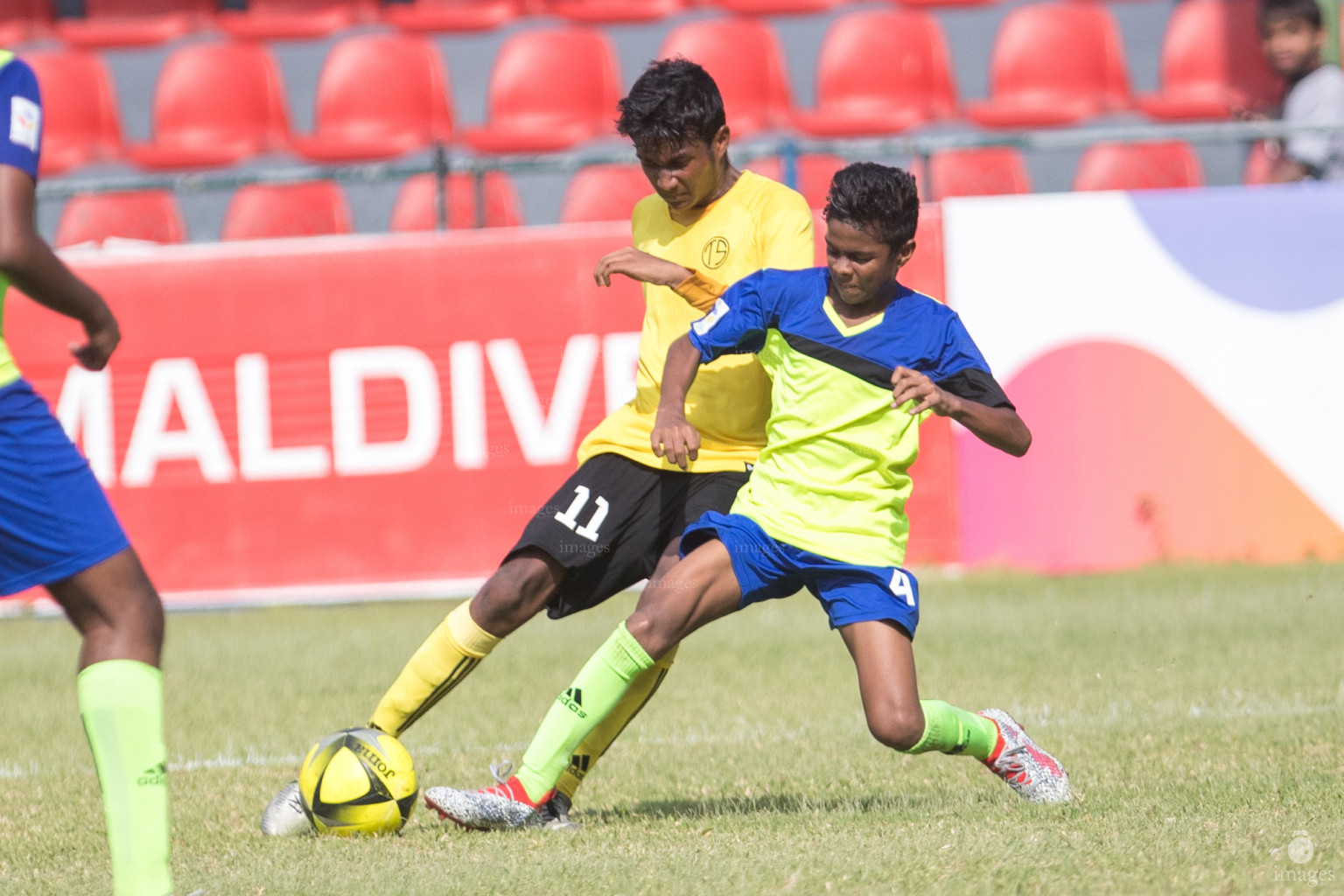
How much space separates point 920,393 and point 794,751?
1.96 m

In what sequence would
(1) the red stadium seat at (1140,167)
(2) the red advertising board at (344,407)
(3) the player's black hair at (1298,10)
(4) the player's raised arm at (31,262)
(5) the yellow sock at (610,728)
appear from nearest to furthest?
(4) the player's raised arm at (31,262) < (5) the yellow sock at (610,728) < (2) the red advertising board at (344,407) < (3) the player's black hair at (1298,10) < (1) the red stadium seat at (1140,167)

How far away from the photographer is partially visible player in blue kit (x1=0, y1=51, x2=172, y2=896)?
3.10m

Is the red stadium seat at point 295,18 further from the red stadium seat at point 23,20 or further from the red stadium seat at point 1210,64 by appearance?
the red stadium seat at point 1210,64

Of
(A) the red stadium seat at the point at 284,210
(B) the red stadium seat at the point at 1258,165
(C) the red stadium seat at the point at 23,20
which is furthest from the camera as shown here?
(C) the red stadium seat at the point at 23,20

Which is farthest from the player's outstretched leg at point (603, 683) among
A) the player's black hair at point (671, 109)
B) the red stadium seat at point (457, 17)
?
the red stadium seat at point (457, 17)

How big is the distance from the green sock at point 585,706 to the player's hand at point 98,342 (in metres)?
1.60

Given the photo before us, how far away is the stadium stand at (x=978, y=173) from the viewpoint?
11125 millimetres

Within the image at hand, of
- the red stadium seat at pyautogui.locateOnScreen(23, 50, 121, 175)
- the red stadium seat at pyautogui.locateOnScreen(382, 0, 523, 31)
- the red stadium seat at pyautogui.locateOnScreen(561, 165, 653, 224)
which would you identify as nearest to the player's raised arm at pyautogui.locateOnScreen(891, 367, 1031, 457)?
the red stadium seat at pyautogui.locateOnScreen(561, 165, 653, 224)

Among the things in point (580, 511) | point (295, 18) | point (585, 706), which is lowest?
point (585, 706)

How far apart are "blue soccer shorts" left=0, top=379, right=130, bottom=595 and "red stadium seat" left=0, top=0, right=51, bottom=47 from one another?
1232 centimetres

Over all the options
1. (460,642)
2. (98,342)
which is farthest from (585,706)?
(98,342)

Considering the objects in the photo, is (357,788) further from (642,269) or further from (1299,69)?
(1299,69)

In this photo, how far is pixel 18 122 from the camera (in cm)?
310

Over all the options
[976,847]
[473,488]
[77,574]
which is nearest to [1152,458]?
[473,488]
